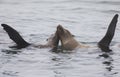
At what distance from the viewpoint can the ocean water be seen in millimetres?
Result: 10297

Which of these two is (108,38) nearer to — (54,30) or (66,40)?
(66,40)

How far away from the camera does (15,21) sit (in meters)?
17.0

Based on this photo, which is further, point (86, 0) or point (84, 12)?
point (86, 0)

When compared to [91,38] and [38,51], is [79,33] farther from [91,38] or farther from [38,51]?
[38,51]

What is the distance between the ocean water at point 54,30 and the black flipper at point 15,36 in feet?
0.82

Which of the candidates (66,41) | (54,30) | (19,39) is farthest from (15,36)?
(54,30)

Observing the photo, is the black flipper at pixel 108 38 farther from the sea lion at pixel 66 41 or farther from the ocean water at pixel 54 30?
the sea lion at pixel 66 41

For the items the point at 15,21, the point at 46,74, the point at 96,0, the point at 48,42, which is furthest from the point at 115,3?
the point at 46,74

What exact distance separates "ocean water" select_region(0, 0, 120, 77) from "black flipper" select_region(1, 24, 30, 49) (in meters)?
0.25

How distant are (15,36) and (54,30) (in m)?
3.61

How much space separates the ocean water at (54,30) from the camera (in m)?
10.3

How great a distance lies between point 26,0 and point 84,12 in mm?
4495

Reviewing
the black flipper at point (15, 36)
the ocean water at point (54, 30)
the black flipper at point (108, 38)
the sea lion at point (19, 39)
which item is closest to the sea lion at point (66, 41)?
the sea lion at point (19, 39)

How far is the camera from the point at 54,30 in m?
15.8
